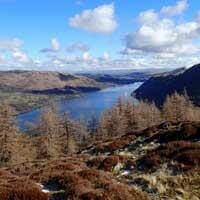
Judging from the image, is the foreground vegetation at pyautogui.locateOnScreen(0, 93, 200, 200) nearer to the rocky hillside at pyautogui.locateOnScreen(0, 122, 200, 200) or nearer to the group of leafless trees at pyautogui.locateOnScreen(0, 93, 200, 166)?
the rocky hillside at pyautogui.locateOnScreen(0, 122, 200, 200)

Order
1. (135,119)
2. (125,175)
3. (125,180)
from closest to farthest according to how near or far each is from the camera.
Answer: (125,180)
(125,175)
(135,119)

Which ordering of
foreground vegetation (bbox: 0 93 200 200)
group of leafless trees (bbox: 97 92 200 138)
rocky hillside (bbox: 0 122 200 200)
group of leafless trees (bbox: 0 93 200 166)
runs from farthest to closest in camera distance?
group of leafless trees (bbox: 97 92 200 138) < group of leafless trees (bbox: 0 93 200 166) < foreground vegetation (bbox: 0 93 200 200) < rocky hillside (bbox: 0 122 200 200)

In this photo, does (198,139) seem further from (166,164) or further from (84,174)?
(84,174)

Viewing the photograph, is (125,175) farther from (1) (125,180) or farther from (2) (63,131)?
(2) (63,131)

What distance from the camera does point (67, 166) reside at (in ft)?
59.4

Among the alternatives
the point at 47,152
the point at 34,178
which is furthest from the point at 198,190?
the point at 47,152

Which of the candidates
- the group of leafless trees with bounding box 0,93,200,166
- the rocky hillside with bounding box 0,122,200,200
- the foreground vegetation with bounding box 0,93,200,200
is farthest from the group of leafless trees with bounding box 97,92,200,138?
the rocky hillside with bounding box 0,122,200,200

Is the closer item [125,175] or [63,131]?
[125,175]

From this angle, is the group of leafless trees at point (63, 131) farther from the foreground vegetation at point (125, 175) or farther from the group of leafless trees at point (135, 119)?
the foreground vegetation at point (125, 175)

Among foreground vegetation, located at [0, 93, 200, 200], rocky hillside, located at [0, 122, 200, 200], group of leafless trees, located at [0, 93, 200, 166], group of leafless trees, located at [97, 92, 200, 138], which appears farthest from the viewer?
group of leafless trees, located at [97, 92, 200, 138]

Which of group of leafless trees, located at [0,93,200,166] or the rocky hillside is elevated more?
the rocky hillside

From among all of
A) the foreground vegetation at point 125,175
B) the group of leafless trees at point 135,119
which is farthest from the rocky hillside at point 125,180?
the group of leafless trees at point 135,119

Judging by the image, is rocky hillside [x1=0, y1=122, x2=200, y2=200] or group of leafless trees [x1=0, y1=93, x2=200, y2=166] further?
group of leafless trees [x1=0, y1=93, x2=200, y2=166]

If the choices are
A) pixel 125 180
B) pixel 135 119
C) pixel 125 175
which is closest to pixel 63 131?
pixel 135 119
